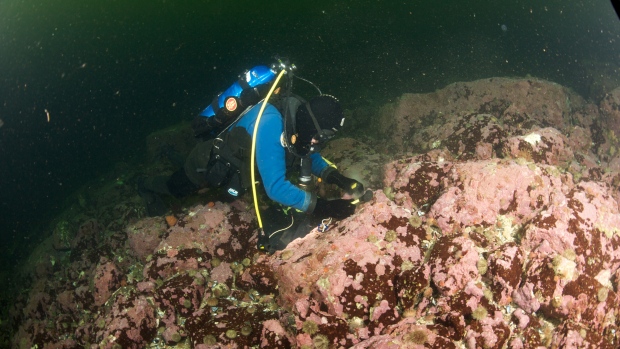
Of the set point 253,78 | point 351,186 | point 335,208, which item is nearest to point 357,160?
point 351,186

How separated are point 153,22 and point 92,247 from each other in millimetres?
91016

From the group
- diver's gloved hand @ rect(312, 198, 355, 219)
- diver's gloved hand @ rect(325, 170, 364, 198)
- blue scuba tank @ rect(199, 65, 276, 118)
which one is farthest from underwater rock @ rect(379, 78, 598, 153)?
blue scuba tank @ rect(199, 65, 276, 118)

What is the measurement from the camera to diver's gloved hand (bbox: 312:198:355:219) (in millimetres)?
4273

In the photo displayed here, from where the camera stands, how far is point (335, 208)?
429 cm

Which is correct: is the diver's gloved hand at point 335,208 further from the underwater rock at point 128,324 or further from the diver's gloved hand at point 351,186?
the underwater rock at point 128,324

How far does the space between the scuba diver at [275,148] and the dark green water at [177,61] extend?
3.34 ft

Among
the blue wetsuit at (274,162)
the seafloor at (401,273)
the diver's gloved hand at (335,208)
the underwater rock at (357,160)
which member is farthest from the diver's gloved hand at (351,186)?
the underwater rock at (357,160)

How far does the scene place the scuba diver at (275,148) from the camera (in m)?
3.94

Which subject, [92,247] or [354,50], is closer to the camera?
[92,247]

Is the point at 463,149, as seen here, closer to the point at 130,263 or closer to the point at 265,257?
the point at 265,257

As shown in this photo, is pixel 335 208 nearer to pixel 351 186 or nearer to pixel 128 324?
pixel 351 186

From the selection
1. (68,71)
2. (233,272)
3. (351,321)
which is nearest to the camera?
(351,321)

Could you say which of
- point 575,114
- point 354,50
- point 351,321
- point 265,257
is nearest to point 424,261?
point 351,321

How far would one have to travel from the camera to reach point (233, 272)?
458cm
